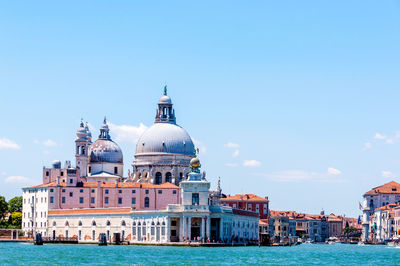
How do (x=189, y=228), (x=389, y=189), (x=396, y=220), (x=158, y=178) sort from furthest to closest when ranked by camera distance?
(x=389, y=189)
(x=396, y=220)
(x=158, y=178)
(x=189, y=228)

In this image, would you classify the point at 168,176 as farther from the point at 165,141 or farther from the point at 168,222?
the point at 168,222

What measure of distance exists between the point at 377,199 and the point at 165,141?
60.7 meters

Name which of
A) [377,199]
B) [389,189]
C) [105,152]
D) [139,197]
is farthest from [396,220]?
[105,152]

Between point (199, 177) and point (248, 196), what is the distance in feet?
129

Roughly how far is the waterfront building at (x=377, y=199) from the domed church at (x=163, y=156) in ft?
183

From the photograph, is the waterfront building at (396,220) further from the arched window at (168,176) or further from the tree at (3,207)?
the tree at (3,207)

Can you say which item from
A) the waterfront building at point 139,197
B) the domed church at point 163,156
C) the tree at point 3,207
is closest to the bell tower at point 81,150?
the waterfront building at point 139,197

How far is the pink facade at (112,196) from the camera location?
11106 centimetres

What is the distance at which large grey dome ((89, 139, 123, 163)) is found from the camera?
120062 mm

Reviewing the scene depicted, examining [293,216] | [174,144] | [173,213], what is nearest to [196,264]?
[173,213]

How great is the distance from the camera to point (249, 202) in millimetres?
133250

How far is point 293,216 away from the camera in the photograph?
198 metres

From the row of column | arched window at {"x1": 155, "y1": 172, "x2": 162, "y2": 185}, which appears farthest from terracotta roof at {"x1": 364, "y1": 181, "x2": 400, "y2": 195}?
the row of column

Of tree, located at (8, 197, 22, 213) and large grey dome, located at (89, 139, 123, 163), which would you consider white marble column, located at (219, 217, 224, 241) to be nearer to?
large grey dome, located at (89, 139, 123, 163)
